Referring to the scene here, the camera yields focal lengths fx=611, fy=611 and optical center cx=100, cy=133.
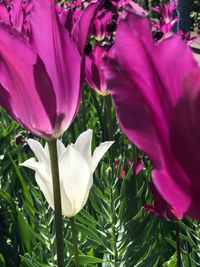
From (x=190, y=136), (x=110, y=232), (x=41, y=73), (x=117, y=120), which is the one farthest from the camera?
(x=110, y=232)

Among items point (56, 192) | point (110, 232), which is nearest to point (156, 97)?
point (56, 192)

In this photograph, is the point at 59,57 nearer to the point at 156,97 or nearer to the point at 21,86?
the point at 21,86

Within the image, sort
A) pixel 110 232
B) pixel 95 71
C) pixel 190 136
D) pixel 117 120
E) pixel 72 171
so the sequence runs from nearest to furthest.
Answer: pixel 190 136, pixel 117 120, pixel 72 171, pixel 110 232, pixel 95 71

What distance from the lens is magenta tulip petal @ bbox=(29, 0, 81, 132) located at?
66 cm

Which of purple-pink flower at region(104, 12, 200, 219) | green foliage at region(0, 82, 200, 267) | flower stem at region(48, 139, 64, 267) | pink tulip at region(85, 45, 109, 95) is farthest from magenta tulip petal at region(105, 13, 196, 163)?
pink tulip at region(85, 45, 109, 95)

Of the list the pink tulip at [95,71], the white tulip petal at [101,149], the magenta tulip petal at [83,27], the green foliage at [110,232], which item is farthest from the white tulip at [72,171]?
the pink tulip at [95,71]

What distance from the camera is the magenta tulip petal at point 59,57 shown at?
2.15 feet

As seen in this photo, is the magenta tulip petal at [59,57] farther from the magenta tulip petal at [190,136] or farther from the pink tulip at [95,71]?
the pink tulip at [95,71]

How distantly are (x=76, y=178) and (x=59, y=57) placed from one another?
0.51ft

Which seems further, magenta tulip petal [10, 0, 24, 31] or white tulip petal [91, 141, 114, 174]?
magenta tulip petal [10, 0, 24, 31]

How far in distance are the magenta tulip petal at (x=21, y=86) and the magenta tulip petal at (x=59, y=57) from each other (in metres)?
0.02

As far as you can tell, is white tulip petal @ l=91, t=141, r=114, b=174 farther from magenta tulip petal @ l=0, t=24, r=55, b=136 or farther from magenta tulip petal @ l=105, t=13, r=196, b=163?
magenta tulip petal @ l=105, t=13, r=196, b=163

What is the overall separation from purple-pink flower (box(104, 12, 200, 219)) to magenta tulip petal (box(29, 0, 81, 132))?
0.31 m

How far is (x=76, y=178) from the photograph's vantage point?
2.42 feet
